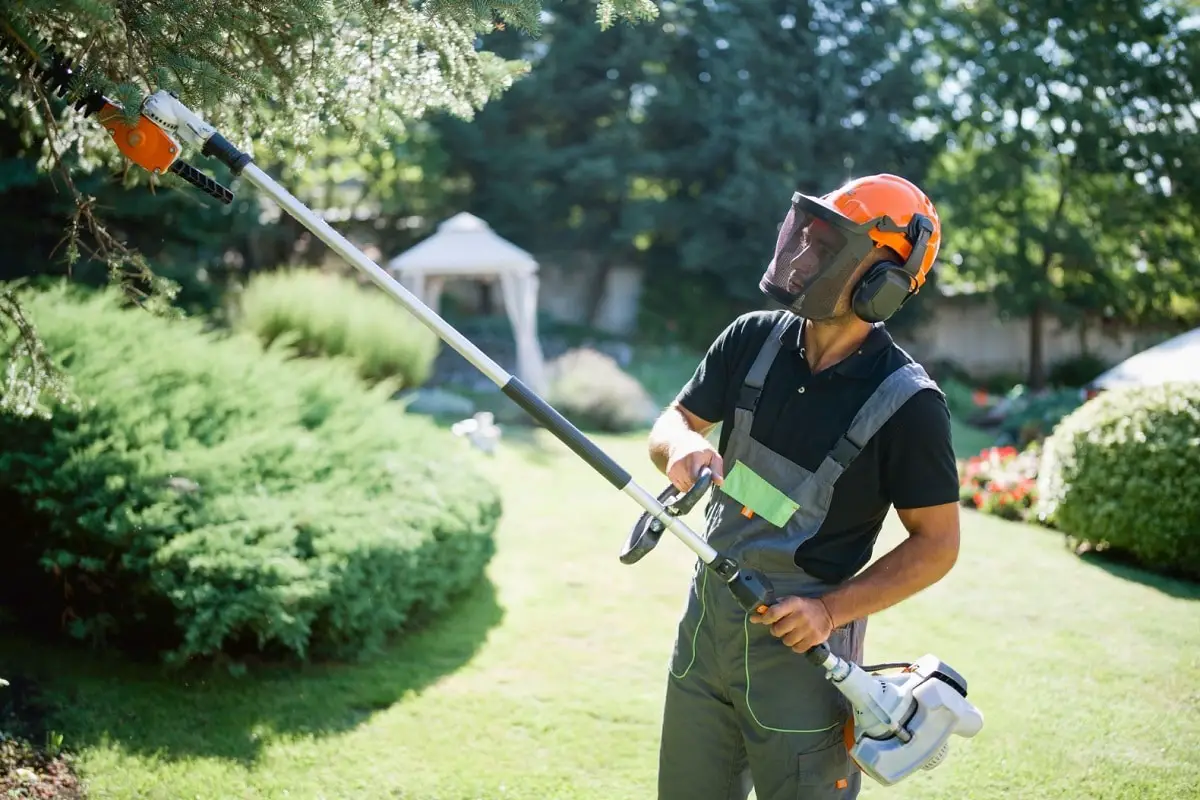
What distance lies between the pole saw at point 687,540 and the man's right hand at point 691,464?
44 mm

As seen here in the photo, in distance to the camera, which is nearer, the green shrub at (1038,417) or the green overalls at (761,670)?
the green overalls at (761,670)

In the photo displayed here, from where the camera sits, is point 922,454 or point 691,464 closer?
point 922,454

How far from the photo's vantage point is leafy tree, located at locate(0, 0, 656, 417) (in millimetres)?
2939

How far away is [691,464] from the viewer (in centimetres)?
256

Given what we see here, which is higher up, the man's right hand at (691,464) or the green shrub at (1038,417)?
the green shrub at (1038,417)

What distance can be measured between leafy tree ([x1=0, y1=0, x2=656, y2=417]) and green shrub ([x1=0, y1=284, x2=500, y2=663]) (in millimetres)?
967

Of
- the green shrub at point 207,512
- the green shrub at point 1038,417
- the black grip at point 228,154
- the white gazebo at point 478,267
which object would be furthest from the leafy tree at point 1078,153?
the black grip at point 228,154

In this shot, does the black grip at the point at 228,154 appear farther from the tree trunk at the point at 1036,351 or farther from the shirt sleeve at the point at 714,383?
the tree trunk at the point at 1036,351

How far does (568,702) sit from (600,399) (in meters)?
9.48

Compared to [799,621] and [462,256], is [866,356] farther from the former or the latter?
[462,256]

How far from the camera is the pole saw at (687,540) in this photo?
248 centimetres

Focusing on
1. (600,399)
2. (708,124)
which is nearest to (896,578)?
(600,399)

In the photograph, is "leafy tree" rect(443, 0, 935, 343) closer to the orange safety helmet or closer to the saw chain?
the orange safety helmet

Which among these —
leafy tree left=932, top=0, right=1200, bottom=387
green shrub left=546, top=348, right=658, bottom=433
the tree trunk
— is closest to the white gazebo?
green shrub left=546, top=348, right=658, bottom=433
